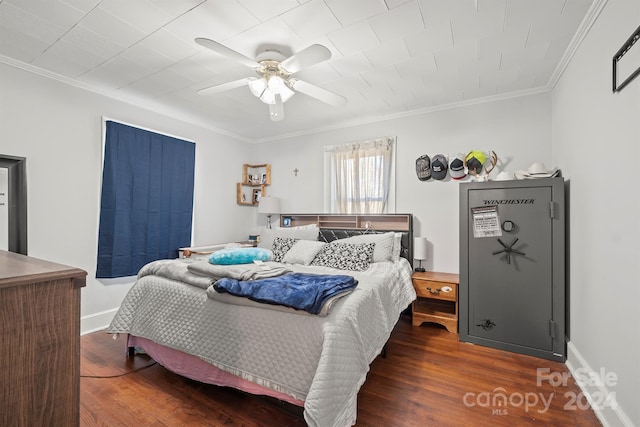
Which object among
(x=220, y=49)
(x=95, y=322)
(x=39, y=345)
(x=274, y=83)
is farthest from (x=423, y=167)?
(x=95, y=322)

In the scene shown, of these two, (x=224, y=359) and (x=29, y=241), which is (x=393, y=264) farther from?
(x=29, y=241)

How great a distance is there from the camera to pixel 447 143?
3369 millimetres

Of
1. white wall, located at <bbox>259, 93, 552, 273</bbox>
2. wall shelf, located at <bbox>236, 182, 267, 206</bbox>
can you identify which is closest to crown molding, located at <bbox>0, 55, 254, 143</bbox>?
wall shelf, located at <bbox>236, 182, 267, 206</bbox>

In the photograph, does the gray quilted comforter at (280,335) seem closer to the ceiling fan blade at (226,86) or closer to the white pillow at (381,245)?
the white pillow at (381,245)

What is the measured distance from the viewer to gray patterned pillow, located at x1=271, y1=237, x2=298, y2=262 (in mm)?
3373

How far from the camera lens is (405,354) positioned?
8.25 feet

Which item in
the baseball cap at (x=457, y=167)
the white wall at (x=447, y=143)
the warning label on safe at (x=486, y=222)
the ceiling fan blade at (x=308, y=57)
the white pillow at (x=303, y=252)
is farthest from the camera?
the baseball cap at (x=457, y=167)

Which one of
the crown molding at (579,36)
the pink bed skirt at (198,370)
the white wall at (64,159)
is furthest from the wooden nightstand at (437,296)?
the white wall at (64,159)

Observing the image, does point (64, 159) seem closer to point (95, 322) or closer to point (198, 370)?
point (95, 322)

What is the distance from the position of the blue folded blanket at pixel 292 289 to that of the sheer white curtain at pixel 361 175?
1.97 metres

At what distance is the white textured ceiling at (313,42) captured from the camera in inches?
71.1

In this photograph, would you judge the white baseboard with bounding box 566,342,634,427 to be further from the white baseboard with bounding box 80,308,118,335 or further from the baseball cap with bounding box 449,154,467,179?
the white baseboard with bounding box 80,308,118,335

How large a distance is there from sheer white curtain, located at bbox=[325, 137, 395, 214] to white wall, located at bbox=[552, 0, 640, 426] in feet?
5.94

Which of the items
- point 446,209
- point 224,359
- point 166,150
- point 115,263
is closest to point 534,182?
point 446,209
